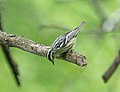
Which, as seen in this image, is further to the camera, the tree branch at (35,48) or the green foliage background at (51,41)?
the green foliage background at (51,41)

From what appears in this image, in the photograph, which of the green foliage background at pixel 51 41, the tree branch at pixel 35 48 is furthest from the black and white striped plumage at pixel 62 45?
the green foliage background at pixel 51 41

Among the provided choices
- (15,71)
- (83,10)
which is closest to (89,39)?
(83,10)

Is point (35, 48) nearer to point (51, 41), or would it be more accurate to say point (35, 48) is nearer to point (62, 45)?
point (62, 45)

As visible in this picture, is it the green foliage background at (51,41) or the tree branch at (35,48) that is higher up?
the green foliage background at (51,41)

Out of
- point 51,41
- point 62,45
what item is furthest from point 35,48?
point 51,41

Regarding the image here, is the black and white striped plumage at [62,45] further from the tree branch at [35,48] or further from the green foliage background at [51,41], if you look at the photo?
the green foliage background at [51,41]

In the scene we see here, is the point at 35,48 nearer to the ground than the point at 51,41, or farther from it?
nearer to the ground
